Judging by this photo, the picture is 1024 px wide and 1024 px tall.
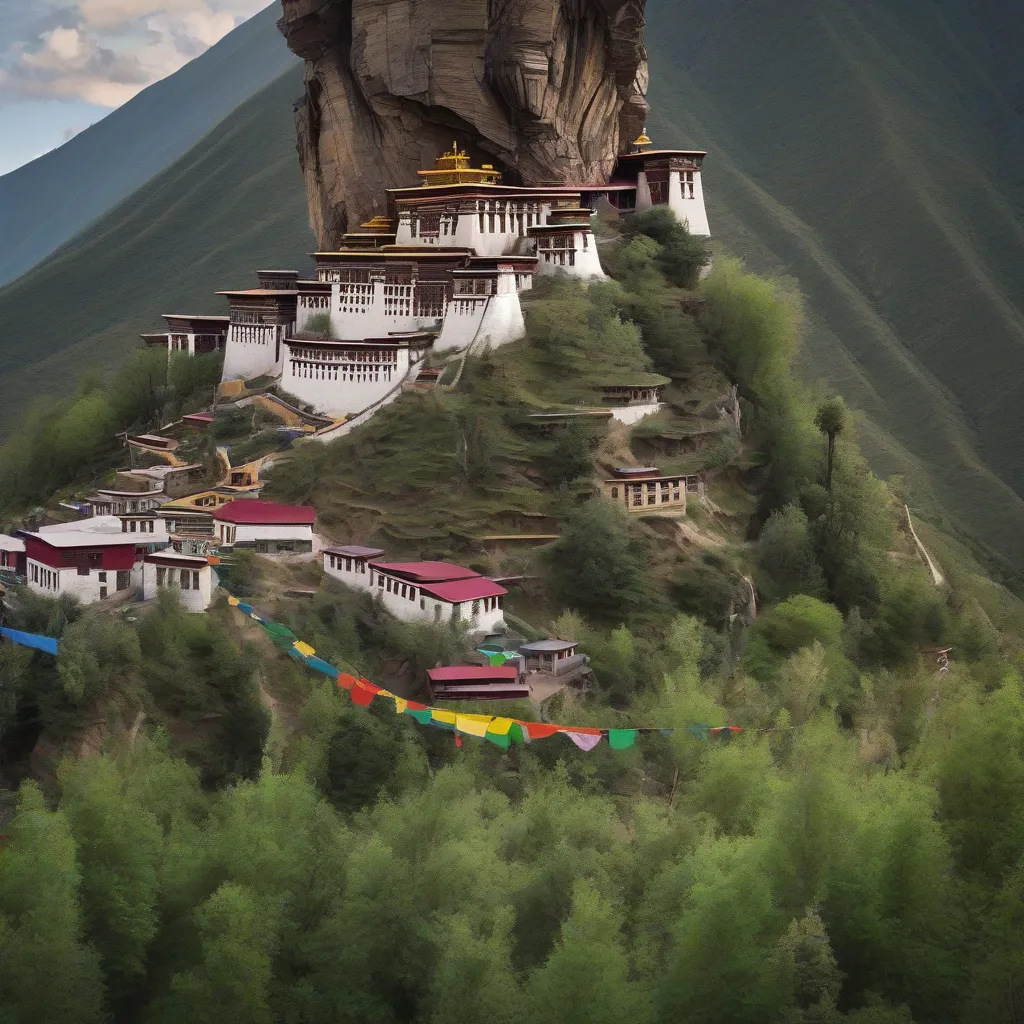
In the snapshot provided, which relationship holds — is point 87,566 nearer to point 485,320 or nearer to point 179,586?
point 179,586

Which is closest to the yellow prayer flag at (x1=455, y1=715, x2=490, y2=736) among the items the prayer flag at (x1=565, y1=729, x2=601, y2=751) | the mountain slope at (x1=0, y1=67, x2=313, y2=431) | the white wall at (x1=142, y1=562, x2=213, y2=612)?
the prayer flag at (x1=565, y1=729, x2=601, y2=751)

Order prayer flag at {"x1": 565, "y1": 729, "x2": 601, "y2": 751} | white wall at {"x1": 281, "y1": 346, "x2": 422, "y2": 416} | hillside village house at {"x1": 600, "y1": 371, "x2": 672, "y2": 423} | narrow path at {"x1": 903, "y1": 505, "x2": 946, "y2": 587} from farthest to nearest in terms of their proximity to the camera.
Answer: narrow path at {"x1": 903, "y1": 505, "x2": 946, "y2": 587} < white wall at {"x1": 281, "y1": 346, "x2": 422, "y2": 416} < hillside village house at {"x1": 600, "y1": 371, "x2": 672, "y2": 423} < prayer flag at {"x1": 565, "y1": 729, "x2": 601, "y2": 751}

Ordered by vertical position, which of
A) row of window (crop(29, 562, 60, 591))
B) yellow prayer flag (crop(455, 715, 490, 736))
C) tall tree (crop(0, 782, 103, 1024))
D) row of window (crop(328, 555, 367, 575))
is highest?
row of window (crop(328, 555, 367, 575))

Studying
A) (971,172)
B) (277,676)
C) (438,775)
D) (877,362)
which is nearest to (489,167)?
(277,676)

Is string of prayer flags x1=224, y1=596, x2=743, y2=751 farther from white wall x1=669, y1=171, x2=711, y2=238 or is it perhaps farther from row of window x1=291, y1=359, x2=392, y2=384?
white wall x1=669, y1=171, x2=711, y2=238

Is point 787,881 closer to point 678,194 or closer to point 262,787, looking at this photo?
point 262,787

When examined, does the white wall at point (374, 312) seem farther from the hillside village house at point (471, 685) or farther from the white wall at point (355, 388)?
the hillside village house at point (471, 685)

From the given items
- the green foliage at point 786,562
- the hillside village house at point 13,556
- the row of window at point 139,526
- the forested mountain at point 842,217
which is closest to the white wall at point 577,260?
the green foliage at point 786,562

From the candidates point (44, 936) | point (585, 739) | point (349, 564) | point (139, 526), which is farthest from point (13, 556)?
point (44, 936)
